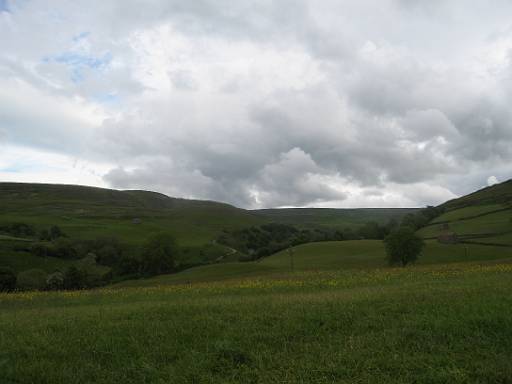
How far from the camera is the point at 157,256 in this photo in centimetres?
8669

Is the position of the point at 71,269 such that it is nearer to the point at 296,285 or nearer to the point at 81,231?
the point at 296,285

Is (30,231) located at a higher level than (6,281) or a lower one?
higher

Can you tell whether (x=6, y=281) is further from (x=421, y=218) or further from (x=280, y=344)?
(x=421, y=218)

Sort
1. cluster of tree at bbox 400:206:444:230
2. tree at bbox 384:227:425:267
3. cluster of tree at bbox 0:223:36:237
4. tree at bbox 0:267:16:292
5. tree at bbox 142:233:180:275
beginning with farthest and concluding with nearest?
cluster of tree at bbox 0:223:36:237, cluster of tree at bbox 400:206:444:230, tree at bbox 142:233:180:275, tree at bbox 384:227:425:267, tree at bbox 0:267:16:292

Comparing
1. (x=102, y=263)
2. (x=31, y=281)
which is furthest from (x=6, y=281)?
(x=102, y=263)

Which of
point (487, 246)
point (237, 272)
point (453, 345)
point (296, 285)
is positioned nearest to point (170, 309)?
point (453, 345)

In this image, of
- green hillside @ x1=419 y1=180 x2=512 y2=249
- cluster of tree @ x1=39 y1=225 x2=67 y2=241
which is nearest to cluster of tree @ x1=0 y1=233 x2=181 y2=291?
cluster of tree @ x1=39 y1=225 x2=67 y2=241

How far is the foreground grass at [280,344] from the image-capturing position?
6.98 metres

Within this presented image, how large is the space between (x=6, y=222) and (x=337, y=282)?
477 feet

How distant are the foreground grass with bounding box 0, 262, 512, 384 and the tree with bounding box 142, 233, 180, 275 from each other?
3012 inches

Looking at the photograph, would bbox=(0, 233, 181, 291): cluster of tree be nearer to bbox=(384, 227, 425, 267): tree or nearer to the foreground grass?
bbox=(384, 227, 425, 267): tree

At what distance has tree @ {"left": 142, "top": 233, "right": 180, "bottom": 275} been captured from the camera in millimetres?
86938

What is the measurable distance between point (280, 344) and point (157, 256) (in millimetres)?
81724

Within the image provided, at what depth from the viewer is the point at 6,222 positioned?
138 m
